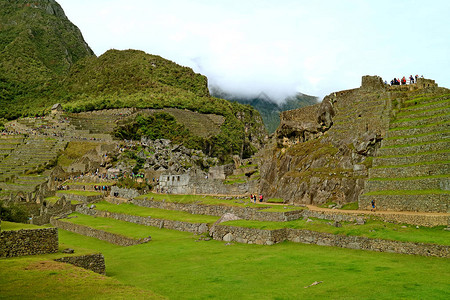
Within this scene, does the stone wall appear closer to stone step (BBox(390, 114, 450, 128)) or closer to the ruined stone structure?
the ruined stone structure

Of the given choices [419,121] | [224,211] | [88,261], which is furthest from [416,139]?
[88,261]

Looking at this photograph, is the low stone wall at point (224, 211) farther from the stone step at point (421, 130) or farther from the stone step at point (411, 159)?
the stone step at point (421, 130)

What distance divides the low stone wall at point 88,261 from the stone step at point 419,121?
873 inches

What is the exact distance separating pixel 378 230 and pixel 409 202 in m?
3.83

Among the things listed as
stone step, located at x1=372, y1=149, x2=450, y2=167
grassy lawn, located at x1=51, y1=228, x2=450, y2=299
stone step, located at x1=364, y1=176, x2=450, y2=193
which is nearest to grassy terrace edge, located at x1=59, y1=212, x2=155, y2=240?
grassy lawn, located at x1=51, y1=228, x2=450, y2=299

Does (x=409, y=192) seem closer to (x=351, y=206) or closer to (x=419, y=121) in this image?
(x=351, y=206)

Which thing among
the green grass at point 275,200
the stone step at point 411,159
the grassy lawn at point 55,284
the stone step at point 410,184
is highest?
the stone step at point 411,159

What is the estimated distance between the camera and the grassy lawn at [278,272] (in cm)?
1206

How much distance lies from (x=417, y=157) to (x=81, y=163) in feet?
160

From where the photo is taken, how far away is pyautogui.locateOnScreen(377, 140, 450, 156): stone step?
23378mm

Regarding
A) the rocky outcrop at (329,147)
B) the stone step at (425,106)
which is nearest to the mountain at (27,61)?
the rocky outcrop at (329,147)

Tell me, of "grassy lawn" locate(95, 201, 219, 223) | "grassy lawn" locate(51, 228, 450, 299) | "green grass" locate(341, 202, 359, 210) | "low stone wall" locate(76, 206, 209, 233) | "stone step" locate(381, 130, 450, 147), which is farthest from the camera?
"grassy lawn" locate(95, 201, 219, 223)

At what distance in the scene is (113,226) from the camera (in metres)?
33.0

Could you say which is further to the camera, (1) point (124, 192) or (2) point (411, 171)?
(1) point (124, 192)
